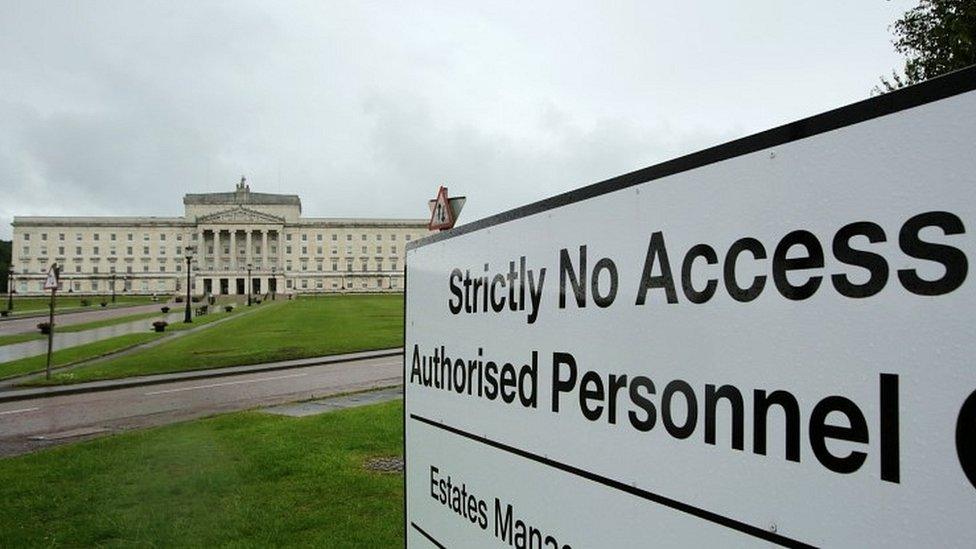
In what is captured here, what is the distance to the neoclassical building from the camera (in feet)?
417

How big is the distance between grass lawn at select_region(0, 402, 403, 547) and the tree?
478 inches

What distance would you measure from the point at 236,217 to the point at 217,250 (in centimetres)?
793

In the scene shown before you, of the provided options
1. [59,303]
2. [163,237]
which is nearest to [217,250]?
[163,237]

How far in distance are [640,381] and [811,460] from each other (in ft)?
1.41

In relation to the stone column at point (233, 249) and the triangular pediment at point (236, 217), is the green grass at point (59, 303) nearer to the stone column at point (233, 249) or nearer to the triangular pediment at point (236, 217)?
the stone column at point (233, 249)

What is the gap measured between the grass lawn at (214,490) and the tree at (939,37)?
12149mm

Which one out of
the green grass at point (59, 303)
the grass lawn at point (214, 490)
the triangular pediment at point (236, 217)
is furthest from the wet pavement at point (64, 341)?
the triangular pediment at point (236, 217)

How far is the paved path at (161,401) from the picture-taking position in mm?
12109

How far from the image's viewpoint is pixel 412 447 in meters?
2.75

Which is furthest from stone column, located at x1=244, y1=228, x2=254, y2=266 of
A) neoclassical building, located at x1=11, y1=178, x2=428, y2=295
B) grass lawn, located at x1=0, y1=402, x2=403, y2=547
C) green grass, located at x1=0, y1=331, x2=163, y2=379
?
grass lawn, located at x1=0, y1=402, x2=403, y2=547

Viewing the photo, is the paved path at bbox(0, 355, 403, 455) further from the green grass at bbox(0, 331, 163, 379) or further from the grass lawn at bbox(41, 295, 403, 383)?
the green grass at bbox(0, 331, 163, 379)

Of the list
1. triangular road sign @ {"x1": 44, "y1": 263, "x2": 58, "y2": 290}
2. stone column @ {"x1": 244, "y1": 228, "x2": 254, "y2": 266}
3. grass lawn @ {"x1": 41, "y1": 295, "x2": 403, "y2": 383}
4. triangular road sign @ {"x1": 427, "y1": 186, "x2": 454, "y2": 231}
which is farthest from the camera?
stone column @ {"x1": 244, "y1": 228, "x2": 254, "y2": 266}

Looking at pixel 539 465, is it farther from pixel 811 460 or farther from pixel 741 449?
pixel 811 460

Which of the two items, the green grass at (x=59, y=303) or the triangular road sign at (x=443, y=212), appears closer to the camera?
the triangular road sign at (x=443, y=212)
